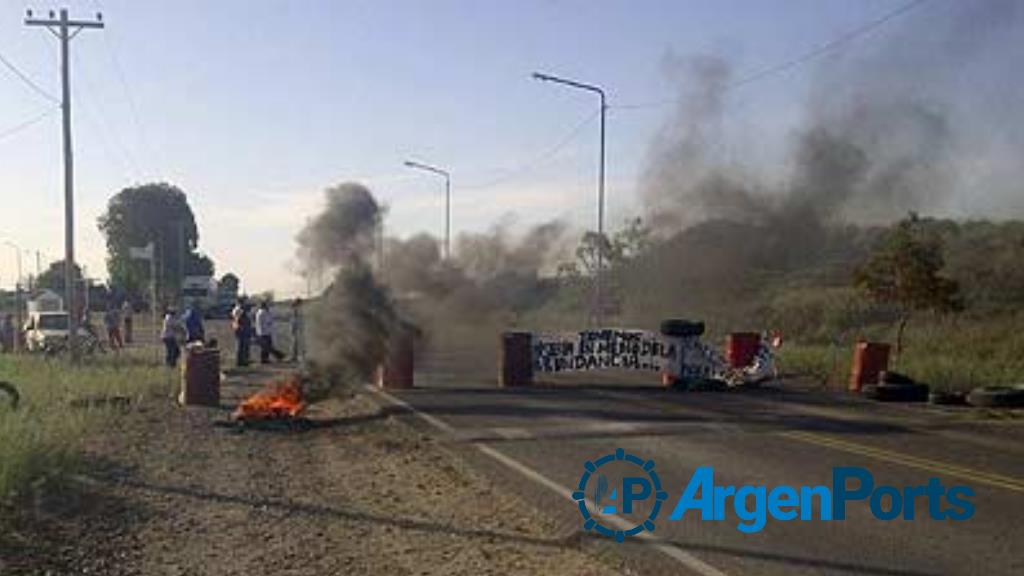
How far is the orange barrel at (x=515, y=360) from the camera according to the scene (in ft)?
88.0

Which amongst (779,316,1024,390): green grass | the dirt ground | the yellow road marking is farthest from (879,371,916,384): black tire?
the dirt ground

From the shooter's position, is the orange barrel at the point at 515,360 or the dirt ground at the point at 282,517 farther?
the orange barrel at the point at 515,360

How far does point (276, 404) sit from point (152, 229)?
3600 inches

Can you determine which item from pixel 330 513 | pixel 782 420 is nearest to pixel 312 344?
pixel 782 420

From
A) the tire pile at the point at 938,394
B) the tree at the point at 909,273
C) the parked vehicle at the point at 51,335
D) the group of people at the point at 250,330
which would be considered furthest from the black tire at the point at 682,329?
the parked vehicle at the point at 51,335

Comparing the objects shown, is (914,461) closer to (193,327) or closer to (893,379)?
(893,379)

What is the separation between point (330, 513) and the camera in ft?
37.0

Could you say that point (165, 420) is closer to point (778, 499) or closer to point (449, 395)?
point (449, 395)

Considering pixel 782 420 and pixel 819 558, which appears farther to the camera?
pixel 782 420

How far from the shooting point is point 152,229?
107688 mm

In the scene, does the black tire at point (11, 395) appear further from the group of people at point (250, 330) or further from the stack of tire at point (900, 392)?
the stack of tire at point (900, 392)

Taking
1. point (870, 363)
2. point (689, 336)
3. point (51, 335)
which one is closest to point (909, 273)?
point (870, 363)

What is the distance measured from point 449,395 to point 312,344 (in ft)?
8.77

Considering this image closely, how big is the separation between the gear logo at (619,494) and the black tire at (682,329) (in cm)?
1233
